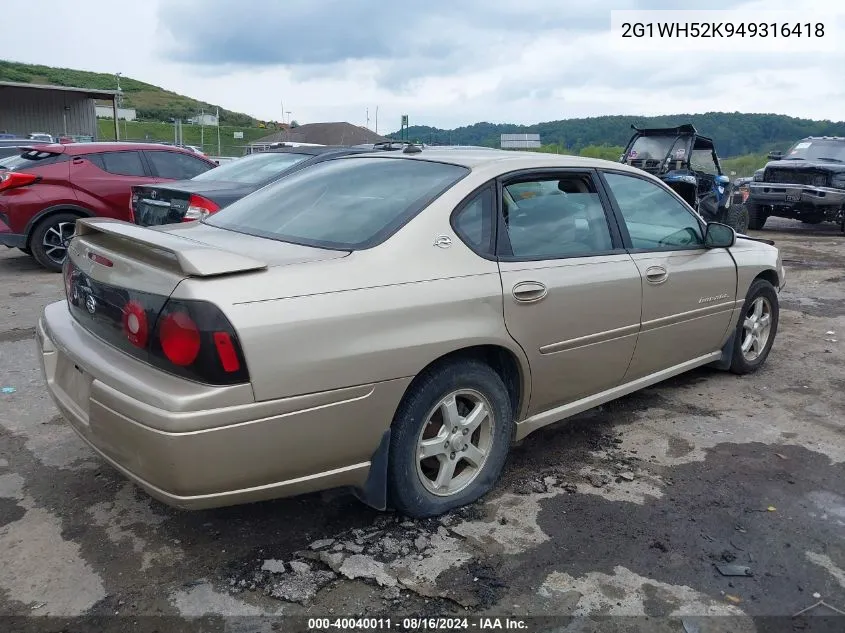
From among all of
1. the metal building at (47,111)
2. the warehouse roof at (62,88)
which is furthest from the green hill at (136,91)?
the warehouse roof at (62,88)

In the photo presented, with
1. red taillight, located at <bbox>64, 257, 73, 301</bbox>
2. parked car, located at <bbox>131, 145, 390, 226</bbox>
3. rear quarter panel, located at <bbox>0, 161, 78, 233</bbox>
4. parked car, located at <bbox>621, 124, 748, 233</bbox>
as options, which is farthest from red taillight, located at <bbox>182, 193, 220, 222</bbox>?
parked car, located at <bbox>621, 124, 748, 233</bbox>

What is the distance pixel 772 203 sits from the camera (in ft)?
43.8

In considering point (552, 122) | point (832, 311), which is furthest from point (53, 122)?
point (832, 311)

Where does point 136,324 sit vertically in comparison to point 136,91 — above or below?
below

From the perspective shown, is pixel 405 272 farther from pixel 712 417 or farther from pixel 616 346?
pixel 712 417

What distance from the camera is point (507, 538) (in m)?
2.91

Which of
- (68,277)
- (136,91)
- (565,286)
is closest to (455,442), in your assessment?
(565,286)

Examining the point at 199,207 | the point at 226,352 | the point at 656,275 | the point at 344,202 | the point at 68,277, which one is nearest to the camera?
the point at 226,352

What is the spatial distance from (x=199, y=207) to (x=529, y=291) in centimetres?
413

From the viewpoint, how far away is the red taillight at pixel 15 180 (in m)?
7.99

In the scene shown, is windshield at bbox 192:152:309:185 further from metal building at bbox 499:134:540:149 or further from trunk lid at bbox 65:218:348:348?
metal building at bbox 499:134:540:149

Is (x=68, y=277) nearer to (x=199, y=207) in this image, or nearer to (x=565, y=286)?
(x=565, y=286)

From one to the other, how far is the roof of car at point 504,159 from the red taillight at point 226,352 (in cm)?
152

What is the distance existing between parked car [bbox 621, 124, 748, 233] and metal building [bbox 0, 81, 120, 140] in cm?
2797
